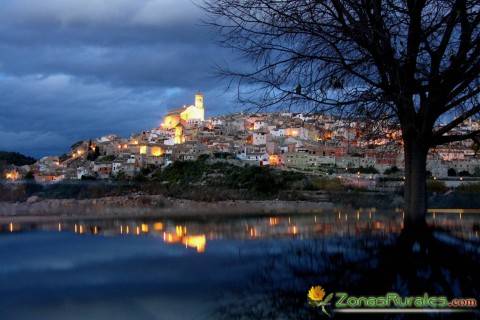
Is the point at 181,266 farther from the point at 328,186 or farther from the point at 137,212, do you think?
the point at 328,186

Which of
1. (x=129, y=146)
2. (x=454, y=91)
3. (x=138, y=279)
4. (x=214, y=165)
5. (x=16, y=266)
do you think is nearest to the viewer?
(x=138, y=279)

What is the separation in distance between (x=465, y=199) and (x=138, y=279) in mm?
8871

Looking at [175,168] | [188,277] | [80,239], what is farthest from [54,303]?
[175,168]

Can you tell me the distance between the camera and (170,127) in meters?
128

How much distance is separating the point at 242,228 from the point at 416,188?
1.94 meters

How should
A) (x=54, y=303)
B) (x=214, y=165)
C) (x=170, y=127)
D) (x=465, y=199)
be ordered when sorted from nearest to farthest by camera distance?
(x=54, y=303) < (x=465, y=199) < (x=214, y=165) < (x=170, y=127)

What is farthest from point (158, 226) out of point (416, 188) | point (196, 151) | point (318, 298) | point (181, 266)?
point (196, 151)

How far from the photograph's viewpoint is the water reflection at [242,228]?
5.32m

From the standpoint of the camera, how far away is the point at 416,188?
486 centimetres

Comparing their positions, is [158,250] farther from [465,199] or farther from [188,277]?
[465,199]

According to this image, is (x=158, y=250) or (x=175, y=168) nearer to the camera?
(x=158, y=250)

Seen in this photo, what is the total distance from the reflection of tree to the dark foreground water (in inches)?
0.5

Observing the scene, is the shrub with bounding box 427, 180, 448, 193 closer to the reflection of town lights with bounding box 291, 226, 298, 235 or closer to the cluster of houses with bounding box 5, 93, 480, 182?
the reflection of town lights with bounding box 291, 226, 298, 235

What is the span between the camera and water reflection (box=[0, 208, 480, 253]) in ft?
17.5
